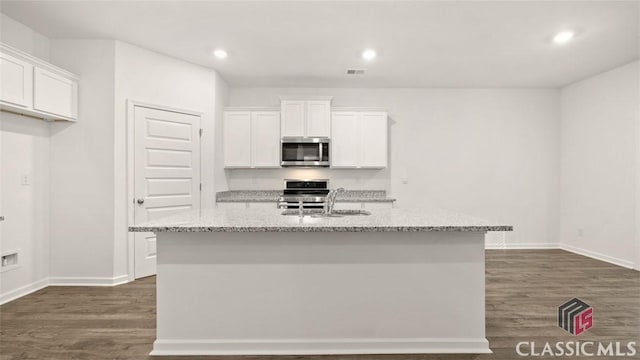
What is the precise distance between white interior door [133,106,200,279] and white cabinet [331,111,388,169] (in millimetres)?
A: 1994

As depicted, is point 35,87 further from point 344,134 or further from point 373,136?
point 373,136

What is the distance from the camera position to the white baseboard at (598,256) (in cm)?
437

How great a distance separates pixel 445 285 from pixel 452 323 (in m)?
0.26

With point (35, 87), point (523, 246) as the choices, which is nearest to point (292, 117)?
point (35, 87)

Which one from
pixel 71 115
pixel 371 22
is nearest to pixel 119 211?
pixel 71 115

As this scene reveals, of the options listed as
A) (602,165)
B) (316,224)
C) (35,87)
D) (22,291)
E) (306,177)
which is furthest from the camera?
(306,177)

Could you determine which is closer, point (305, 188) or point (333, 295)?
point (333, 295)

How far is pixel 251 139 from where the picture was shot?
5035 mm

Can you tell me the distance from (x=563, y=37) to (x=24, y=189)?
19.0 feet

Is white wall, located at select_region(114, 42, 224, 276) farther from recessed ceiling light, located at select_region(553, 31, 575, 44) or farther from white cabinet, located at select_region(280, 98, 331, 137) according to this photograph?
recessed ceiling light, located at select_region(553, 31, 575, 44)

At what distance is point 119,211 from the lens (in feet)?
12.1

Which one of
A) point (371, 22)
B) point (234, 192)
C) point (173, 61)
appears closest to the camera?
point (371, 22)

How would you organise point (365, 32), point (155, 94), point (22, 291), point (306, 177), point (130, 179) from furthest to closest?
point (306, 177)
point (155, 94)
point (130, 179)
point (365, 32)
point (22, 291)

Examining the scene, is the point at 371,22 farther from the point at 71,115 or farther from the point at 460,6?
the point at 71,115
